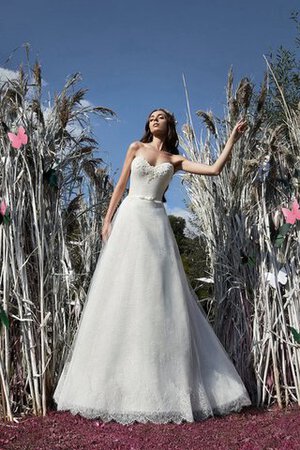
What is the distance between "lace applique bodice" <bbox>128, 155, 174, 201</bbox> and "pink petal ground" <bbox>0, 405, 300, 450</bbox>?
1.34m

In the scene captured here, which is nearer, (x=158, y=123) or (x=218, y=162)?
(x=218, y=162)

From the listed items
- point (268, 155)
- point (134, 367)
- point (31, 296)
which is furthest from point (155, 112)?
point (134, 367)

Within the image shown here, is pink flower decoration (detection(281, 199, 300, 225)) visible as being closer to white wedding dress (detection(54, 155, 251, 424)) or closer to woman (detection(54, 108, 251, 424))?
woman (detection(54, 108, 251, 424))

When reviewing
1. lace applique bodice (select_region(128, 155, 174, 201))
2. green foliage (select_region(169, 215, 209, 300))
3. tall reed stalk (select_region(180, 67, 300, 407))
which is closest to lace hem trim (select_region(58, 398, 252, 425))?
tall reed stalk (select_region(180, 67, 300, 407))

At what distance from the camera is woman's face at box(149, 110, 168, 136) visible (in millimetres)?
3418

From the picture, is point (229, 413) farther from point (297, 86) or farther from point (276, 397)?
point (297, 86)

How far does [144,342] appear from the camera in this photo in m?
2.84

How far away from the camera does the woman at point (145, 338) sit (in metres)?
2.78

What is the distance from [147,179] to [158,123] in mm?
448

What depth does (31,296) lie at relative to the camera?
310cm

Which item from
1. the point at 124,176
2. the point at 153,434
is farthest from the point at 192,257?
the point at 153,434

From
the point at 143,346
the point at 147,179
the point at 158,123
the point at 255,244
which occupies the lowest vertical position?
the point at 143,346

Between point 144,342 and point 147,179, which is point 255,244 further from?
point 144,342

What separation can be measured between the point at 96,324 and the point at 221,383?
0.81 meters
